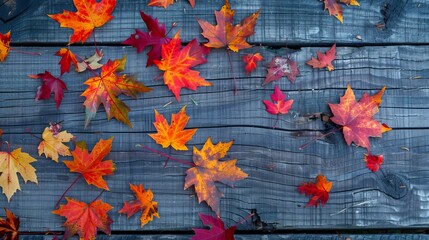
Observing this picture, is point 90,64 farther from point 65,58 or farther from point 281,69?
A: point 281,69

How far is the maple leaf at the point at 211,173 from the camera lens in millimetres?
2006

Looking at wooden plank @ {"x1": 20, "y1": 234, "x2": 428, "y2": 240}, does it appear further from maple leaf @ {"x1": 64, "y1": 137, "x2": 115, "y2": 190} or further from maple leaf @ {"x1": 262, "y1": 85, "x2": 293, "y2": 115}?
maple leaf @ {"x1": 262, "y1": 85, "x2": 293, "y2": 115}

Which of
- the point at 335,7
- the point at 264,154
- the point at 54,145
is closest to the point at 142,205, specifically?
the point at 54,145

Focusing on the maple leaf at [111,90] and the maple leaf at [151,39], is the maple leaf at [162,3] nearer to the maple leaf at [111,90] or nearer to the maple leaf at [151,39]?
the maple leaf at [151,39]

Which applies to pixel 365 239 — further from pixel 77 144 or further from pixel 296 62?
pixel 77 144

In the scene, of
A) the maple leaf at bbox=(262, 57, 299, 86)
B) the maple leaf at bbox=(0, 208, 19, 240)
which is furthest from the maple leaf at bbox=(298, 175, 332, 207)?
the maple leaf at bbox=(0, 208, 19, 240)

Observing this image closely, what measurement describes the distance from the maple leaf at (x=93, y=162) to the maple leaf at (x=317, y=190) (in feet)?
2.81

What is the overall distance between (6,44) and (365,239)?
6.03 ft

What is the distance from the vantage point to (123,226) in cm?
206

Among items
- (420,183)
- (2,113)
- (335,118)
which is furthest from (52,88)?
(420,183)

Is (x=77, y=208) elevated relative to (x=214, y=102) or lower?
lower

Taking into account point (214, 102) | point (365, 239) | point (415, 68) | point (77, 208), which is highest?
point (415, 68)

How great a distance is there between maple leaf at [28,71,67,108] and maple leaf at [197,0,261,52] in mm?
676

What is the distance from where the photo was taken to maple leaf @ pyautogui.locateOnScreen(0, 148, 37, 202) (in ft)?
6.66
